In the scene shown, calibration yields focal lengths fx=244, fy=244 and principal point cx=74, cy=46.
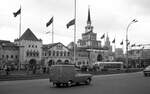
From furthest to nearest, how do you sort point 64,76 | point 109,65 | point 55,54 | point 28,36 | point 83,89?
point 55,54
point 28,36
point 109,65
point 64,76
point 83,89

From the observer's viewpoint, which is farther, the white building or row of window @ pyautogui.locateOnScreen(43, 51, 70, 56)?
row of window @ pyautogui.locateOnScreen(43, 51, 70, 56)

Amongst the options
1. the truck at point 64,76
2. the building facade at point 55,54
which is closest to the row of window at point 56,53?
the building facade at point 55,54

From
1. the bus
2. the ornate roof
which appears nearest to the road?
the bus

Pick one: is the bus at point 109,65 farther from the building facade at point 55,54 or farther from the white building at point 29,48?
the building facade at point 55,54

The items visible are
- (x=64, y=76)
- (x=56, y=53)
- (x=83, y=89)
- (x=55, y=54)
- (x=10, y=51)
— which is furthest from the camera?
(x=56, y=53)

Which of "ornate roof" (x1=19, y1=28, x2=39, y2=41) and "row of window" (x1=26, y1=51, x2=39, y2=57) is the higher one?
"ornate roof" (x1=19, y1=28, x2=39, y2=41)

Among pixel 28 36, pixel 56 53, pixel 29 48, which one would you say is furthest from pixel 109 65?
pixel 28 36

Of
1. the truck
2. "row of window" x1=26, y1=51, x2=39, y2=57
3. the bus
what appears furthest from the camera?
"row of window" x1=26, y1=51, x2=39, y2=57

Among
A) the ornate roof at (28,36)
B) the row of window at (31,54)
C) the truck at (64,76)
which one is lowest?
the truck at (64,76)

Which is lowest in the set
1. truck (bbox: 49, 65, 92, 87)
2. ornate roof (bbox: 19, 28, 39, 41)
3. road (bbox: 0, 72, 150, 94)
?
road (bbox: 0, 72, 150, 94)

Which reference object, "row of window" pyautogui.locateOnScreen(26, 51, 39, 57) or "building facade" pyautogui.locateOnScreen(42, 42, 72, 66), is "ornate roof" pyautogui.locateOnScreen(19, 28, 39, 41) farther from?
"building facade" pyautogui.locateOnScreen(42, 42, 72, 66)

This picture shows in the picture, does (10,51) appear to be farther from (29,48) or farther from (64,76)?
(64,76)

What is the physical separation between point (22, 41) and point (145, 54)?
226 feet

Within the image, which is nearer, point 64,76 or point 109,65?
point 64,76
